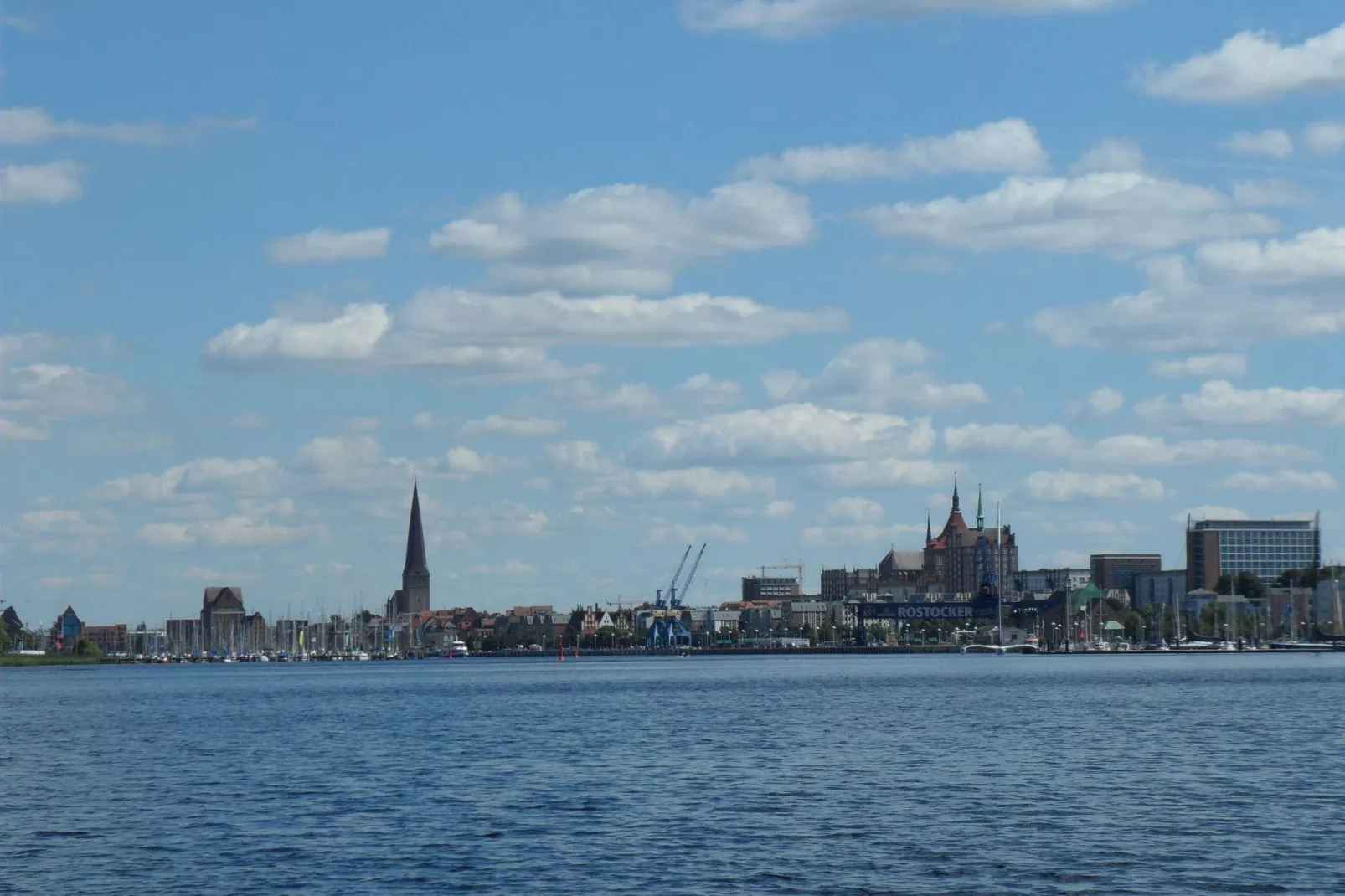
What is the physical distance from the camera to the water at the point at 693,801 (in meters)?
35.5

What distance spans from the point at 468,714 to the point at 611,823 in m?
55.2

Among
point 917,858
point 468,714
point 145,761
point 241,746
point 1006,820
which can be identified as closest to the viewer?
point 917,858

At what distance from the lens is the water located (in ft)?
116

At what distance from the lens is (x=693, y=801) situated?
47.2 metres

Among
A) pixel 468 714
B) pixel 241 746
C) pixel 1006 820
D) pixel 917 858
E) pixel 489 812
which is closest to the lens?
pixel 917 858

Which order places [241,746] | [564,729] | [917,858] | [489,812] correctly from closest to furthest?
[917,858] < [489,812] < [241,746] < [564,729]

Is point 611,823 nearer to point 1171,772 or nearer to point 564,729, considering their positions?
point 1171,772

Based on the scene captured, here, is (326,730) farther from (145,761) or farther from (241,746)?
(145,761)

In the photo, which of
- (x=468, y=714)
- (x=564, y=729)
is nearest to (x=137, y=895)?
(x=564, y=729)

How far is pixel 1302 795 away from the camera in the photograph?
46.8 meters

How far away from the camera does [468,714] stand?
319 feet

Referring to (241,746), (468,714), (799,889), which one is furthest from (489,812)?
(468,714)

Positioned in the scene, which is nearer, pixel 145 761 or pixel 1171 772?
pixel 1171 772

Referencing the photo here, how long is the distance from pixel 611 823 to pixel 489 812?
4168 millimetres
